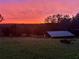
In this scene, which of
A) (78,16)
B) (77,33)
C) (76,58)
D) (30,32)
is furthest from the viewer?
(78,16)

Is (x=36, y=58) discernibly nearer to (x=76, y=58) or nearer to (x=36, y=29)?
(x=76, y=58)

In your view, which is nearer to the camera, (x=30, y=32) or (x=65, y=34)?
(x=65, y=34)

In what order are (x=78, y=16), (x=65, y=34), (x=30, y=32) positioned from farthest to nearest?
(x=78, y=16) → (x=30, y=32) → (x=65, y=34)

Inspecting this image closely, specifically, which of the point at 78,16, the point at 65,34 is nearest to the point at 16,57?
the point at 65,34

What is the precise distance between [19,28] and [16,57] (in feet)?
119

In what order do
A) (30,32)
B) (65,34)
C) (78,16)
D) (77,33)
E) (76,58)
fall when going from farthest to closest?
(78,16) < (30,32) < (77,33) < (65,34) < (76,58)

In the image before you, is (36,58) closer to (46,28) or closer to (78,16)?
(46,28)

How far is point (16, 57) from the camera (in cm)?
1266

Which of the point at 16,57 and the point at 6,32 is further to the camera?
the point at 6,32

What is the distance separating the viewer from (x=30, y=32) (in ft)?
158

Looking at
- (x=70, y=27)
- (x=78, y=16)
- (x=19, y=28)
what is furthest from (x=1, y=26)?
(x=78, y=16)

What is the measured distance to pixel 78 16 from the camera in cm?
7506

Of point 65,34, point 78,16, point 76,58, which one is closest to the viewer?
point 76,58

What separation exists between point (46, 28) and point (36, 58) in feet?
120
